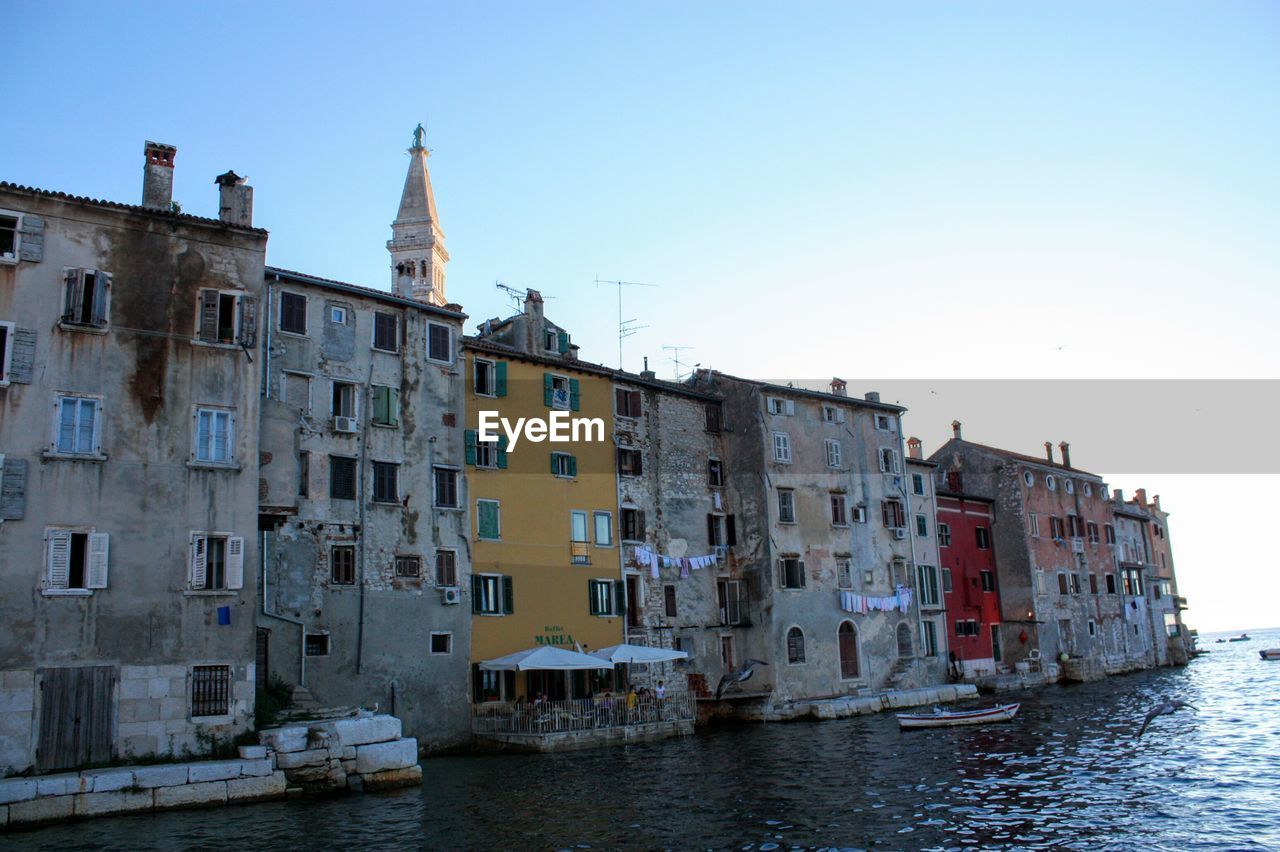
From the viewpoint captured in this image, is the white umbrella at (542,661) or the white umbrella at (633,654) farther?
the white umbrella at (633,654)

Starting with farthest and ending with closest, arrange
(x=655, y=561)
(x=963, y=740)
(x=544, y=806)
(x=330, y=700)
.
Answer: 1. (x=655, y=561)
2. (x=963, y=740)
3. (x=330, y=700)
4. (x=544, y=806)

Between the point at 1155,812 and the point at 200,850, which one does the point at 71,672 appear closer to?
the point at 200,850

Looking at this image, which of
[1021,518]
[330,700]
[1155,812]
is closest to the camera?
[1155,812]

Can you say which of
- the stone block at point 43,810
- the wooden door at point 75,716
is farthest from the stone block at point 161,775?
the stone block at point 43,810

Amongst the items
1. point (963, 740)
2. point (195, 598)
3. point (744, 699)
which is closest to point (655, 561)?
point (744, 699)

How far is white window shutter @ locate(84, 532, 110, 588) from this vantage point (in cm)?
2533

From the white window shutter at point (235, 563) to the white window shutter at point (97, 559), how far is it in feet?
9.38

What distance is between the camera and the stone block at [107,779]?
2345 cm

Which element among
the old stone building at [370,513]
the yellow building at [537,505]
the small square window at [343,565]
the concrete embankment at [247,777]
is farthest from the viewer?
the yellow building at [537,505]

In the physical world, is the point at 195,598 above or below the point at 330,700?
above

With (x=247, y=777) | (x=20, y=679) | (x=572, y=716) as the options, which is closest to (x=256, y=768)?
(x=247, y=777)

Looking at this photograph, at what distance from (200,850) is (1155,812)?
1957cm

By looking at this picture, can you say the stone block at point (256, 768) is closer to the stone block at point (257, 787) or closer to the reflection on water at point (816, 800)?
the stone block at point (257, 787)

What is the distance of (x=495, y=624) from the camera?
37188mm
